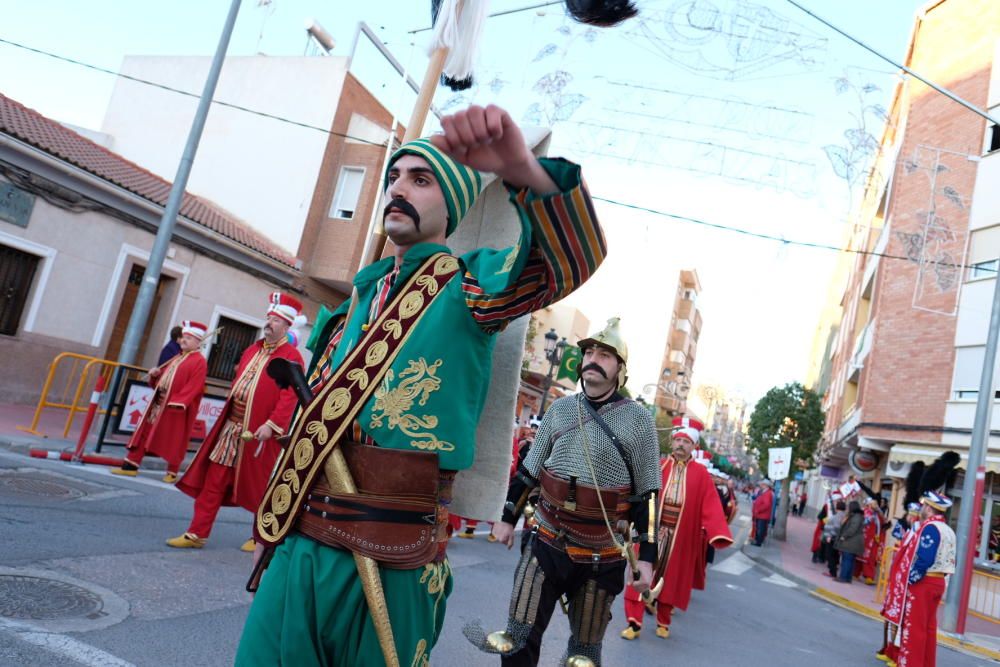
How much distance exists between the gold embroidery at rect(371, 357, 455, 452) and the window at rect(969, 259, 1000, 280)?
20469 mm

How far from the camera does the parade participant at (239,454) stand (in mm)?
6023

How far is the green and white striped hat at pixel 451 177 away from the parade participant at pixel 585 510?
238 centimetres

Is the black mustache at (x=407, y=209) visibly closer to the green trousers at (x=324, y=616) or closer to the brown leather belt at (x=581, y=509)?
the green trousers at (x=324, y=616)

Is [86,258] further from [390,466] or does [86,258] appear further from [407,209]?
[390,466]

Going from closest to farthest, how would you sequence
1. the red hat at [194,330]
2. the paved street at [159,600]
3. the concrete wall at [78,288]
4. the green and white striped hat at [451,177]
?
the green and white striped hat at [451,177] → the paved street at [159,600] → the red hat at [194,330] → the concrete wall at [78,288]

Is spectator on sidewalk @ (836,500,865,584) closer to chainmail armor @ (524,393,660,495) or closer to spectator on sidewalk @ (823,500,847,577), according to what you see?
spectator on sidewalk @ (823,500,847,577)

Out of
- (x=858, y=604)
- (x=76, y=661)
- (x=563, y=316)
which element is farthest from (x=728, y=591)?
(x=563, y=316)

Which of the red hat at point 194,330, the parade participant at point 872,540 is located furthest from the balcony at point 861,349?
the red hat at point 194,330

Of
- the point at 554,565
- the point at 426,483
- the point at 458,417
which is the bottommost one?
the point at 554,565

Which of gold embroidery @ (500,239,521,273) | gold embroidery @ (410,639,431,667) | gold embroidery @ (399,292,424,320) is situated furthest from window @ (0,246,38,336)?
gold embroidery @ (500,239,521,273)

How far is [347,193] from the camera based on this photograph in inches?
871

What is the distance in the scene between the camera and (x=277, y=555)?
6.37 ft

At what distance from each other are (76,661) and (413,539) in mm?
2321

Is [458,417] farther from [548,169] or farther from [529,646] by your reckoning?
[529,646]
